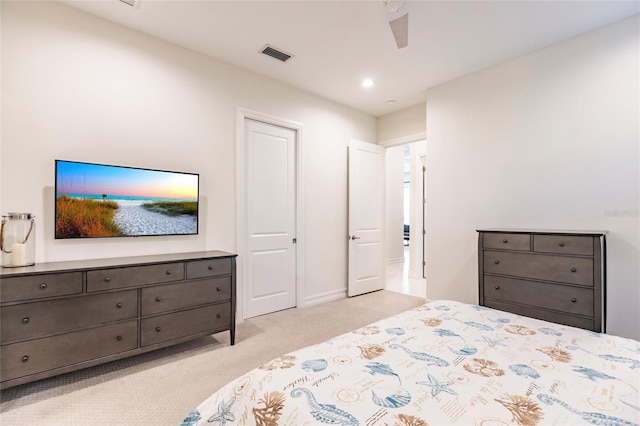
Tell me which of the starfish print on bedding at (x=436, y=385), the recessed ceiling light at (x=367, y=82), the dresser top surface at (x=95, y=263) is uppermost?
the recessed ceiling light at (x=367, y=82)

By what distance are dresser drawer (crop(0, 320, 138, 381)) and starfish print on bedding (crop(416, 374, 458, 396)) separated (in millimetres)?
2169

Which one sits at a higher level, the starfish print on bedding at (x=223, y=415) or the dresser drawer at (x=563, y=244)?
the dresser drawer at (x=563, y=244)

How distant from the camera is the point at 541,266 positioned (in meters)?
2.58

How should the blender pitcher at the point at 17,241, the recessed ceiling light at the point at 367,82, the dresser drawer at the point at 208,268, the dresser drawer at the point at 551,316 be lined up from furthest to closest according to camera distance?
1. the recessed ceiling light at the point at 367,82
2. the dresser drawer at the point at 208,268
3. the dresser drawer at the point at 551,316
4. the blender pitcher at the point at 17,241

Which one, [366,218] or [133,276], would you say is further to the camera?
[366,218]

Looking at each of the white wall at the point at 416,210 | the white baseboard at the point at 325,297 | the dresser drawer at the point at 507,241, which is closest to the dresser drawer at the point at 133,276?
the white baseboard at the point at 325,297

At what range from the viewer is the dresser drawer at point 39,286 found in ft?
6.01

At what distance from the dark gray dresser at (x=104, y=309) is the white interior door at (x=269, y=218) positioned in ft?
2.54

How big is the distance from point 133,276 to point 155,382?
2.56ft

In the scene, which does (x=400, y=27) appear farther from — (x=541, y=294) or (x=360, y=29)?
(x=541, y=294)

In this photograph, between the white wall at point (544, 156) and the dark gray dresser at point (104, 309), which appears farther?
the white wall at point (544, 156)

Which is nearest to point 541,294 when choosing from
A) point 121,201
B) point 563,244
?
point 563,244

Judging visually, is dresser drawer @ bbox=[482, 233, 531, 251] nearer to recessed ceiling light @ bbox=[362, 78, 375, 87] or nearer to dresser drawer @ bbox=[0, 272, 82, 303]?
recessed ceiling light @ bbox=[362, 78, 375, 87]

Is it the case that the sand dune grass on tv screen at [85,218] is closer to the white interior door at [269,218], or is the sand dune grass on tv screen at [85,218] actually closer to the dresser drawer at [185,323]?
the dresser drawer at [185,323]
